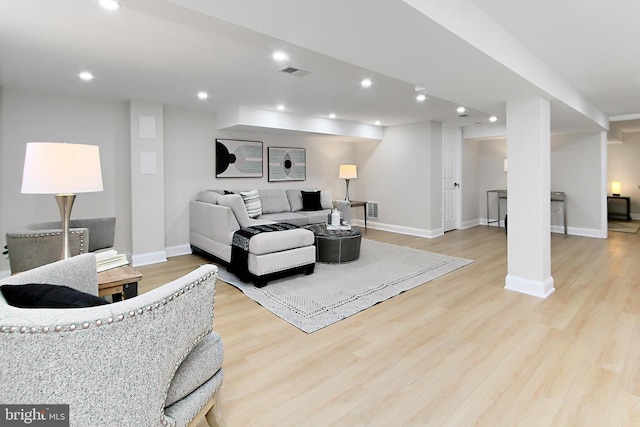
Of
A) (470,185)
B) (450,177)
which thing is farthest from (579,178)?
(450,177)

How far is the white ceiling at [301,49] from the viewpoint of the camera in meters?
1.86

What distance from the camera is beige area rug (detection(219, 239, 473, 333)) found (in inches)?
117

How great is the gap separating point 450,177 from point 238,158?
174 inches

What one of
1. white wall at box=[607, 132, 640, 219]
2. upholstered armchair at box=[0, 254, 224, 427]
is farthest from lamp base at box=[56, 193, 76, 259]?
white wall at box=[607, 132, 640, 219]

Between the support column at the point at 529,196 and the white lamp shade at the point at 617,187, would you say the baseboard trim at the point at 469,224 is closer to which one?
the white lamp shade at the point at 617,187

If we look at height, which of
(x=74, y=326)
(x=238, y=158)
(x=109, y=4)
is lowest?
(x=74, y=326)

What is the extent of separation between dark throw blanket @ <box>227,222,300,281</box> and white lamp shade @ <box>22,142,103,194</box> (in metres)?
1.90

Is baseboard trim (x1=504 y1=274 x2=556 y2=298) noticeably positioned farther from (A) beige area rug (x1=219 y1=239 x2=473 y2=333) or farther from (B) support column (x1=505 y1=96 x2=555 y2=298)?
(A) beige area rug (x1=219 y1=239 x2=473 y2=333)

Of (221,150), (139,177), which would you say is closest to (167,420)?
(139,177)

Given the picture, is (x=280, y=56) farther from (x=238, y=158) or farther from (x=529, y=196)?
(x=238, y=158)

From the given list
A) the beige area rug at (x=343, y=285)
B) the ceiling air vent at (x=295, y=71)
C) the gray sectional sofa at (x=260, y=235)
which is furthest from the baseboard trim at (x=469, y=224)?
the ceiling air vent at (x=295, y=71)

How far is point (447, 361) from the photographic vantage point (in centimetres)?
221

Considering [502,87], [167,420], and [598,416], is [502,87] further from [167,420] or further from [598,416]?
[167,420]

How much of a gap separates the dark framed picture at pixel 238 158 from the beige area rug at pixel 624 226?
747 centimetres
